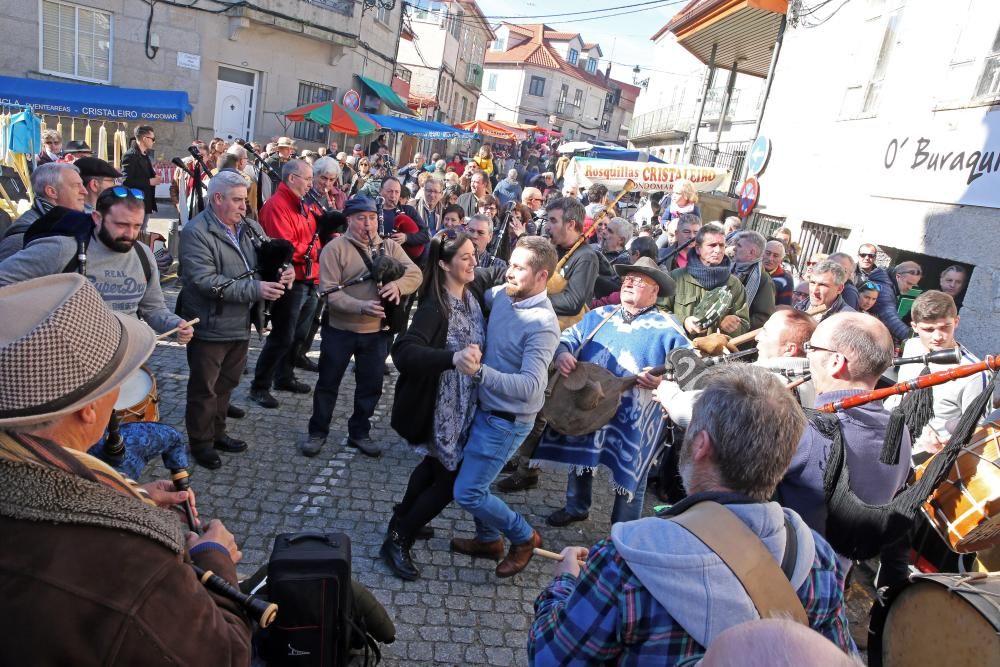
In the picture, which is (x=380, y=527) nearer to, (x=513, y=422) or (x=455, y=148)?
(x=513, y=422)

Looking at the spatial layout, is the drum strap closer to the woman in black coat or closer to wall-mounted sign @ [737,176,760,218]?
the woman in black coat

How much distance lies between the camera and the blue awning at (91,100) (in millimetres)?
13477

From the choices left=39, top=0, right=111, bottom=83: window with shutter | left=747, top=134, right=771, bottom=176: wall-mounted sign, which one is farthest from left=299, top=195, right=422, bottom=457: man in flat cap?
left=39, top=0, right=111, bottom=83: window with shutter

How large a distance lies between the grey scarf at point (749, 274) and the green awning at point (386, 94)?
20607 mm

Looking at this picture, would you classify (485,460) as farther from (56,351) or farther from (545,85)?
(545,85)

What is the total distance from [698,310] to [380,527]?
2.84m

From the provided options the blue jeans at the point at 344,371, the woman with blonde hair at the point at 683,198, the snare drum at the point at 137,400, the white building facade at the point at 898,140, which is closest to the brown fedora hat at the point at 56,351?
the snare drum at the point at 137,400

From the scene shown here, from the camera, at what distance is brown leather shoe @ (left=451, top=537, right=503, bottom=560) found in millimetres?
3857

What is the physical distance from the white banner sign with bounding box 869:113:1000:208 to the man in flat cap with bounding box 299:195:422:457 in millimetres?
6367

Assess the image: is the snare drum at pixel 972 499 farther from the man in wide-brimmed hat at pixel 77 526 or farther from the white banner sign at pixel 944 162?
the white banner sign at pixel 944 162

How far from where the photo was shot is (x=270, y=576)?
2.28 metres

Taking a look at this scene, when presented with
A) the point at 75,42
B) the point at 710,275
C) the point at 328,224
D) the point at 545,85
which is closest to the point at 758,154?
the point at 710,275

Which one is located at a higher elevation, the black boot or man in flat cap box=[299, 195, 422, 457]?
man in flat cap box=[299, 195, 422, 457]

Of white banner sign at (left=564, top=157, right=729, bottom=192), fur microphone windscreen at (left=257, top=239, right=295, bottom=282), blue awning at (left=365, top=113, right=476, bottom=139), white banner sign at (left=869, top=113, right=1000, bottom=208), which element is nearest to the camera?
fur microphone windscreen at (left=257, top=239, right=295, bottom=282)
